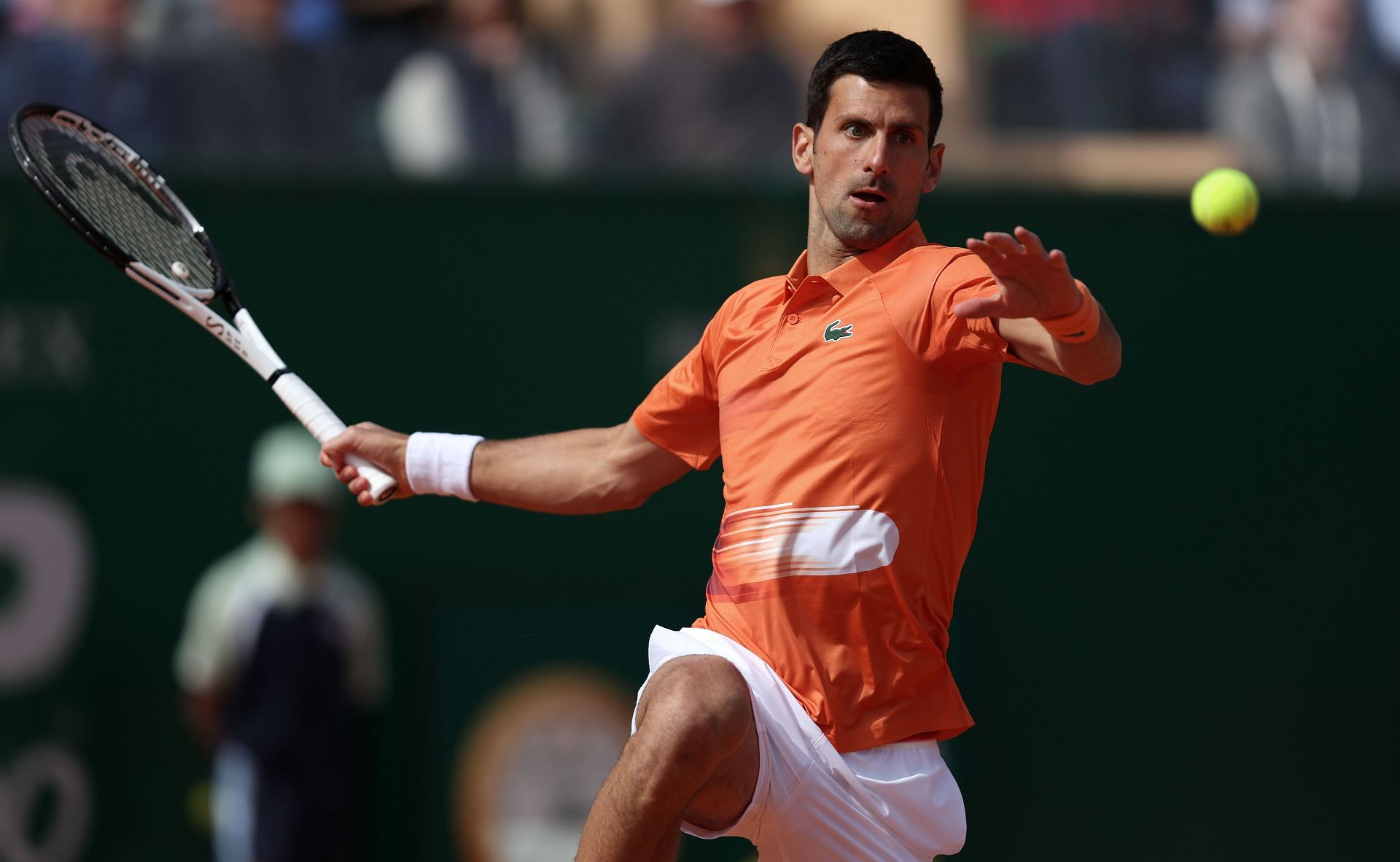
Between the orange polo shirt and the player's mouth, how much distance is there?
0.10 m

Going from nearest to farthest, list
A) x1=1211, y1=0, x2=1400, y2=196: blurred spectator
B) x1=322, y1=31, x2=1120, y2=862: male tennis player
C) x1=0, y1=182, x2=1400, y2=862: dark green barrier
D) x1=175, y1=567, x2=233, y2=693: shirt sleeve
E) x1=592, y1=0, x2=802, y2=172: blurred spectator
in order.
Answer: x1=322, y1=31, x2=1120, y2=862: male tennis player
x1=175, y1=567, x2=233, y2=693: shirt sleeve
x1=0, y1=182, x2=1400, y2=862: dark green barrier
x1=592, y1=0, x2=802, y2=172: blurred spectator
x1=1211, y1=0, x2=1400, y2=196: blurred spectator

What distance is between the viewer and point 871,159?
396cm

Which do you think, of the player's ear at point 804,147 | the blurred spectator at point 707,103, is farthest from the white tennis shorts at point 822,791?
the blurred spectator at point 707,103

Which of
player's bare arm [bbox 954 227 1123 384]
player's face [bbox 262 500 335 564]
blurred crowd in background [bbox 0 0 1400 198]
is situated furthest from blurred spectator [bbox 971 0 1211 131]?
player's bare arm [bbox 954 227 1123 384]

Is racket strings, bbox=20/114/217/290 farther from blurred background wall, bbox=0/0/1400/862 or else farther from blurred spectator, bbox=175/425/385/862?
blurred background wall, bbox=0/0/1400/862

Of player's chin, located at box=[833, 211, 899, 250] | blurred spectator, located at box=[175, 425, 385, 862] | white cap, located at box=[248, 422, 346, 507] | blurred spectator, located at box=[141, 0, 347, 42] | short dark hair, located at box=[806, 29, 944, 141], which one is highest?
blurred spectator, located at box=[141, 0, 347, 42]

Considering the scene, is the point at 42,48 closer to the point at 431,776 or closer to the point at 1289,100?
the point at 431,776

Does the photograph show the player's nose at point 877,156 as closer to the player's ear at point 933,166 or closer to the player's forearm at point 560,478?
the player's ear at point 933,166

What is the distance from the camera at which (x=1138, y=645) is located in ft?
27.1

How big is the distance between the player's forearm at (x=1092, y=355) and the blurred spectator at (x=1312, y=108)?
531 cm

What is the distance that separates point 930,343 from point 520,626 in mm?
4326

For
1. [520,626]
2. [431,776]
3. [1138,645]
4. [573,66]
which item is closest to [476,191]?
[573,66]

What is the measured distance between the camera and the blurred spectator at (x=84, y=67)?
7.76 meters

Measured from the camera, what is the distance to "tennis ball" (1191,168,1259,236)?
4.12 m
